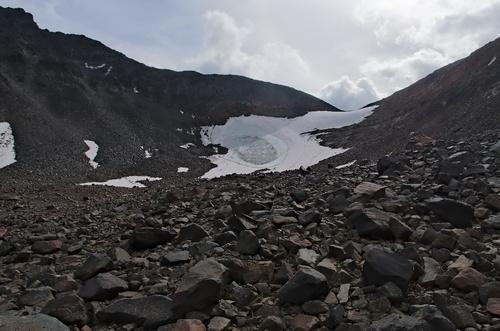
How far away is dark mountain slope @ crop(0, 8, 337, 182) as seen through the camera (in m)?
45.6

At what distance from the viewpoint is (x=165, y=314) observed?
170 inches

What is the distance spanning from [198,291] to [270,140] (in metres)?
62.4

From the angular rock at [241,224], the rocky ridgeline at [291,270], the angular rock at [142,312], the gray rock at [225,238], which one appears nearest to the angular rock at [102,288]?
the rocky ridgeline at [291,270]

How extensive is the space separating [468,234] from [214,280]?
4.27m

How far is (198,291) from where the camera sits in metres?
4.46

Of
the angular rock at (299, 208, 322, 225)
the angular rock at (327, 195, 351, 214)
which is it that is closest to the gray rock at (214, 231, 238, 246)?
the angular rock at (299, 208, 322, 225)

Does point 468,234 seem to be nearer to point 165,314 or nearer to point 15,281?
point 165,314

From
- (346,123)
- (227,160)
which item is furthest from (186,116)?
(346,123)

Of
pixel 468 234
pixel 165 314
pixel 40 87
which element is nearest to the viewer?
pixel 165 314

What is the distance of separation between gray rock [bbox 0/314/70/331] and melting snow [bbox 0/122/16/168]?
40.0m

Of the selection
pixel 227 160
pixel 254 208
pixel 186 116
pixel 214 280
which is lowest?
pixel 214 280

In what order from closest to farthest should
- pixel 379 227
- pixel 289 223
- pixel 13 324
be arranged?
pixel 13 324 → pixel 379 227 → pixel 289 223

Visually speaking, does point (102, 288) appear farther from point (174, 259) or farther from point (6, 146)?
point (6, 146)

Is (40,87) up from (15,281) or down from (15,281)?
up
